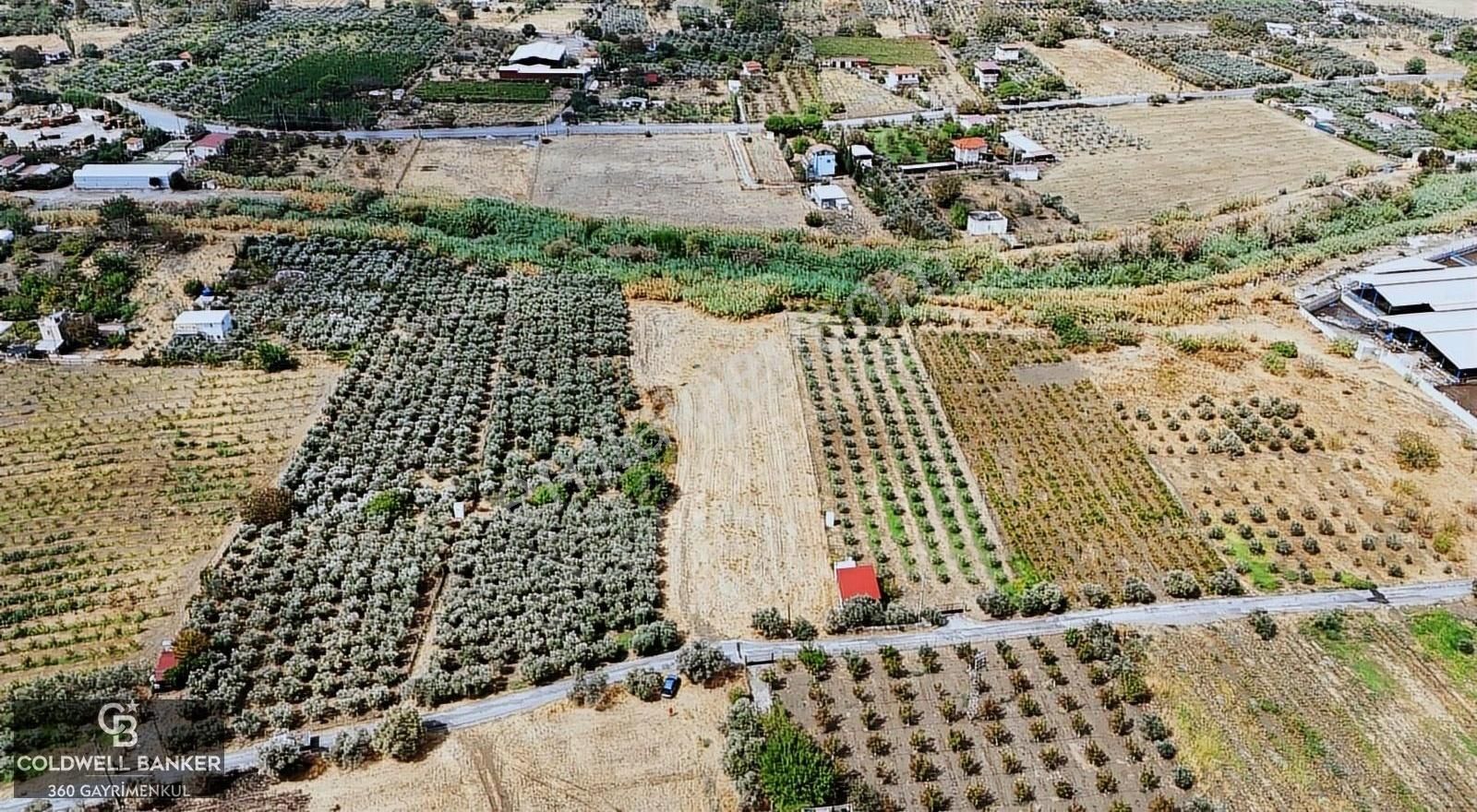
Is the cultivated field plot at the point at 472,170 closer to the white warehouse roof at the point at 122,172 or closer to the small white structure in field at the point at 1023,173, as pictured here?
the white warehouse roof at the point at 122,172

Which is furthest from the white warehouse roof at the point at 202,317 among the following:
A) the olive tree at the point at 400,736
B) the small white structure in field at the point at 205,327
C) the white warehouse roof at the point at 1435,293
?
the white warehouse roof at the point at 1435,293

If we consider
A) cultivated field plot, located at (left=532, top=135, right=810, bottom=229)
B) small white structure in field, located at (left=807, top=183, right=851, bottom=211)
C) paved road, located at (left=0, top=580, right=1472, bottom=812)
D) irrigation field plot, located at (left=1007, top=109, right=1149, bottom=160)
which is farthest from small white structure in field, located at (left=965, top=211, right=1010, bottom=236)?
paved road, located at (left=0, top=580, right=1472, bottom=812)

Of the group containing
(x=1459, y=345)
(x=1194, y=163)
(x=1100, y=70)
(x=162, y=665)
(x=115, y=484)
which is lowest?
(x=115, y=484)

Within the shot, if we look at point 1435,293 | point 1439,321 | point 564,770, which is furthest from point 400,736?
point 1435,293

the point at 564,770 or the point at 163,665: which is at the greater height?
the point at 163,665

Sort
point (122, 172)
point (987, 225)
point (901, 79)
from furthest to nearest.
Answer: point (901, 79) → point (122, 172) → point (987, 225)

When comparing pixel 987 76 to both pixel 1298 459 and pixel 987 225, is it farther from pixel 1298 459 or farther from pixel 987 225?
pixel 1298 459
